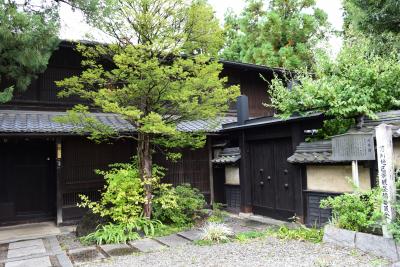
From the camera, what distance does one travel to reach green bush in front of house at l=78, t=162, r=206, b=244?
795cm

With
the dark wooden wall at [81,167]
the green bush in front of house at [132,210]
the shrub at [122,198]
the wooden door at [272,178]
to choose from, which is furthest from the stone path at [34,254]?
the wooden door at [272,178]

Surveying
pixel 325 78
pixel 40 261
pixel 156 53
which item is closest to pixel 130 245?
pixel 40 261

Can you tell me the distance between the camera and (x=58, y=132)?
365 inches

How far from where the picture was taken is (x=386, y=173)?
5.77 m

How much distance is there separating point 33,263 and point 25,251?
116 cm

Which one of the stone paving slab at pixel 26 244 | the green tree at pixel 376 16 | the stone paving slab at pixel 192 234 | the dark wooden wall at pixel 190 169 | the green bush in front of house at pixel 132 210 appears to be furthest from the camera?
the dark wooden wall at pixel 190 169

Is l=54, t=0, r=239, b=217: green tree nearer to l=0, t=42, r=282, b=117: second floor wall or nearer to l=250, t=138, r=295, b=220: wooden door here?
l=250, t=138, r=295, b=220: wooden door

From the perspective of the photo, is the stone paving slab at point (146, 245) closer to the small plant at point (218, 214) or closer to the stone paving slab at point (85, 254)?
the stone paving slab at point (85, 254)

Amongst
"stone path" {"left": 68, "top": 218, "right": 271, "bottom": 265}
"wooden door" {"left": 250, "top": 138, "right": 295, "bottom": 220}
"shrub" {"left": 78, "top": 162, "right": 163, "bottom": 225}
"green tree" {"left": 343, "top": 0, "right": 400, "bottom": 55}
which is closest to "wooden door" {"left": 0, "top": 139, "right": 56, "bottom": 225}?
"shrub" {"left": 78, "top": 162, "right": 163, "bottom": 225}

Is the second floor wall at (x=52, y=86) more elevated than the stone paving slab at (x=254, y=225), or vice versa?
the second floor wall at (x=52, y=86)

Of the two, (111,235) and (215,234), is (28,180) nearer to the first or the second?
(111,235)

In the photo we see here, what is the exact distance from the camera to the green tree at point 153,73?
313 inches

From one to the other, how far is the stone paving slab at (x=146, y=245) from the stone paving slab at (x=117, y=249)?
17 centimetres

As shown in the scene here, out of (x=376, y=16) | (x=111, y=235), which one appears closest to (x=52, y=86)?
(x=111, y=235)
